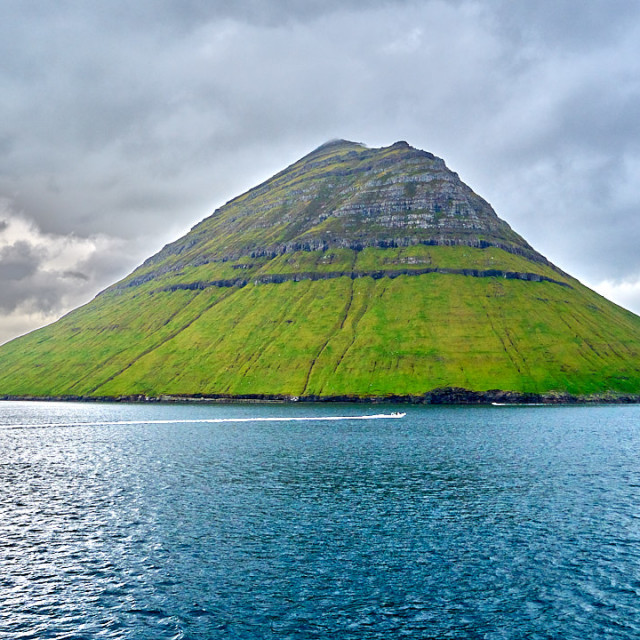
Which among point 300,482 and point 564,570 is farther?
point 300,482

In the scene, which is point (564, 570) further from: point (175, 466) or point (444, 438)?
point (444, 438)

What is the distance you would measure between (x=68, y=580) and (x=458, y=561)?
39.7 metres

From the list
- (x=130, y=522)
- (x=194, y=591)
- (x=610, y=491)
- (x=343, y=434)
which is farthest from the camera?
(x=343, y=434)

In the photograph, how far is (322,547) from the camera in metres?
60.0

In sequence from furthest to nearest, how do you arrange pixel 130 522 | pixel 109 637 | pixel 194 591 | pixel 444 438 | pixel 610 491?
pixel 444 438 → pixel 610 491 → pixel 130 522 → pixel 194 591 → pixel 109 637

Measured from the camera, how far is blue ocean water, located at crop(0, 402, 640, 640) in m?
42.4

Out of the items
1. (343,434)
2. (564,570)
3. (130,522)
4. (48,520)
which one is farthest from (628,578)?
(343,434)

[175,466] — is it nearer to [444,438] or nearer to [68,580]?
[68,580]

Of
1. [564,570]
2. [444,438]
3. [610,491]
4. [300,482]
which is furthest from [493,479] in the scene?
[444,438]

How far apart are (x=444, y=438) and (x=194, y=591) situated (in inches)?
4795

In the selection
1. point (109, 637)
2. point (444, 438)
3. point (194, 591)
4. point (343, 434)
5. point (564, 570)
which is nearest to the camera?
point (109, 637)

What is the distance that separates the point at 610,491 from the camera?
3383 inches

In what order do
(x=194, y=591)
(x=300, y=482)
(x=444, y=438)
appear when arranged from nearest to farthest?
(x=194, y=591)
(x=300, y=482)
(x=444, y=438)

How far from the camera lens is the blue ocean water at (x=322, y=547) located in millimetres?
Answer: 42375
